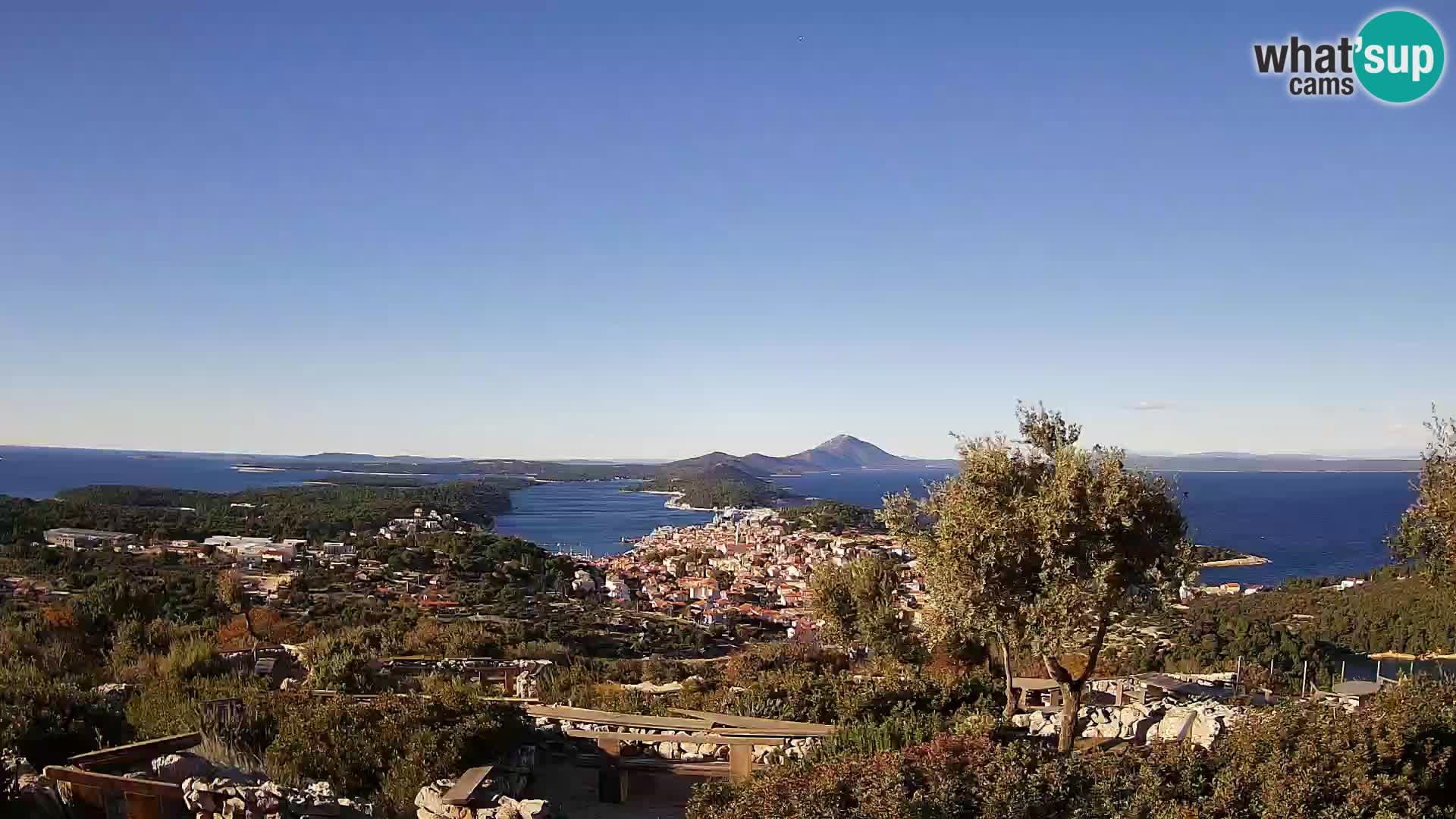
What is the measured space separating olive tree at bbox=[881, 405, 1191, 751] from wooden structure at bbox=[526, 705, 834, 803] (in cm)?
177

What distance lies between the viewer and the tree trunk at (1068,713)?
7152mm

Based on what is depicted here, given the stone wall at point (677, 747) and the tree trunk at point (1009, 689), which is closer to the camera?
the stone wall at point (677, 747)

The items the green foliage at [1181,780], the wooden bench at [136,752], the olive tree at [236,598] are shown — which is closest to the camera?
the green foliage at [1181,780]

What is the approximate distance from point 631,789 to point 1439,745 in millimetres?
5473

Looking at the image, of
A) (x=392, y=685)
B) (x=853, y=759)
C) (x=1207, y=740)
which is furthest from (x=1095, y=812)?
(x=392, y=685)

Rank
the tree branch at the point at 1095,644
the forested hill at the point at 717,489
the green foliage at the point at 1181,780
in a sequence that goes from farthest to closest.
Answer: the forested hill at the point at 717,489
the tree branch at the point at 1095,644
the green foliage at the point at 1181,780

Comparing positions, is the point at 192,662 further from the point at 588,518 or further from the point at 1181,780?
the point at 588,518

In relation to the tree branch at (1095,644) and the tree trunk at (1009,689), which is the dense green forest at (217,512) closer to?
the tree trunk at (1009,689)

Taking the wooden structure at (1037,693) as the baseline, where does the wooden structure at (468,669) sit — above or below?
below

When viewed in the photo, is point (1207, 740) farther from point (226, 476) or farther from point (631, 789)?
point (226, 476)

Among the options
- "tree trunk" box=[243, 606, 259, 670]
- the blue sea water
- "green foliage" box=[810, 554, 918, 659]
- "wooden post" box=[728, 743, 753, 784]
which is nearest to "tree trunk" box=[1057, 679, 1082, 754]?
"wooden post" box=[728, 743, 753, 784]

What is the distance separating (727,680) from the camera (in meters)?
10.7

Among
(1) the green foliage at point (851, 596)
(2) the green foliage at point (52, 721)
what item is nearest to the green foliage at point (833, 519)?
(1) the green foliage at point (851, 596)

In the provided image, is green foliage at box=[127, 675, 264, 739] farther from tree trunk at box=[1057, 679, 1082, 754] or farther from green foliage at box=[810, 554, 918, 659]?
green foliage at box=[810, 554, 918, 659]
